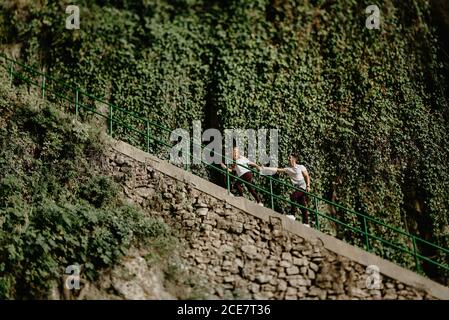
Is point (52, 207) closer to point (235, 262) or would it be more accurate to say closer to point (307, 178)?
point (235, 262)

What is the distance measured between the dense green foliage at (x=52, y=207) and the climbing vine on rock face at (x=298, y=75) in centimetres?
293

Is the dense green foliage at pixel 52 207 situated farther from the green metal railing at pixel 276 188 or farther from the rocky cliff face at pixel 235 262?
the green metal railing at pixel 276 188

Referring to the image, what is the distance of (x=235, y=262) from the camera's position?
9.65m

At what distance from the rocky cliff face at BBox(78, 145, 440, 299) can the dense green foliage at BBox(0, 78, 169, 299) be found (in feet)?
1.51

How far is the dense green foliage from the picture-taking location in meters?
8.90

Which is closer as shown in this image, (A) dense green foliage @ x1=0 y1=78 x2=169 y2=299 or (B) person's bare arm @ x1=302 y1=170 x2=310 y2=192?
(A) dense green foliage @ x1=0 y1=78 x2=169 y2=299

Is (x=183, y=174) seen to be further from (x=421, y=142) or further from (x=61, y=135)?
(x=421, y=142)

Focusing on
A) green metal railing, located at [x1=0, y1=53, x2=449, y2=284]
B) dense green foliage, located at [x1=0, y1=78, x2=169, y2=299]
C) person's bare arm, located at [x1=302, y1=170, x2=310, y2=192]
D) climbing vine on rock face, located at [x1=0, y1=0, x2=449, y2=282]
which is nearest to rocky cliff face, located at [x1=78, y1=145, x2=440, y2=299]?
dense green foliage, located at [x1=0, y1=78, x2=169, y2=299]

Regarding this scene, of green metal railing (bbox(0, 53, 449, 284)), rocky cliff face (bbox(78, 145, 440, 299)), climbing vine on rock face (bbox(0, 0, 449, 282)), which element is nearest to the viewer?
rocky cliff face (bbox(78, 145, 440, 299))

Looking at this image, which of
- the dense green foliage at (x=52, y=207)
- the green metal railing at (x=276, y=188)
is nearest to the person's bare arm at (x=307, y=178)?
the green metal railing at (x=276, y=188)

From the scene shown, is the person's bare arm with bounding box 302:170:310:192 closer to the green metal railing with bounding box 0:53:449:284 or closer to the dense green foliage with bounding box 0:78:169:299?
the green metal railing with bounding box 0:53:449:284

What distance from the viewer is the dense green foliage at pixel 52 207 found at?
8.90 metres

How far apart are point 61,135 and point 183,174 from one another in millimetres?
2845
